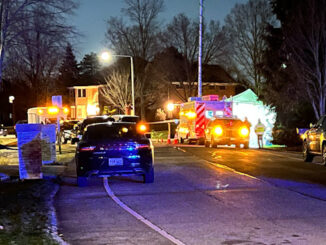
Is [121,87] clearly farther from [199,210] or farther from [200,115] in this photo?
[199,210]

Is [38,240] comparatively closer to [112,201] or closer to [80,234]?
[80,234]

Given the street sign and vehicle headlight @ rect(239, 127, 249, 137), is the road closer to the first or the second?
vehicle headlight @ rect(239, 127, 249, 137)

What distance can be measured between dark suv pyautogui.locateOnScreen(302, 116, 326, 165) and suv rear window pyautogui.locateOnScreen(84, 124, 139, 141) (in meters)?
6.89

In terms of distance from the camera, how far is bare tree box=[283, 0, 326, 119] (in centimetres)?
2097

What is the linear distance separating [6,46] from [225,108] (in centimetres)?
1557

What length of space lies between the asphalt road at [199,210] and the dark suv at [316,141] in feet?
7.62

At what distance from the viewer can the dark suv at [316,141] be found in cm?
1602

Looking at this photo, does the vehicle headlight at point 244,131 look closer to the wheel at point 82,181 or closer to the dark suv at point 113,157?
the dark suv at point 113,157

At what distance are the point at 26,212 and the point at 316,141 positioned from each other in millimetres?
11238

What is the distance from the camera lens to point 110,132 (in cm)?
1260

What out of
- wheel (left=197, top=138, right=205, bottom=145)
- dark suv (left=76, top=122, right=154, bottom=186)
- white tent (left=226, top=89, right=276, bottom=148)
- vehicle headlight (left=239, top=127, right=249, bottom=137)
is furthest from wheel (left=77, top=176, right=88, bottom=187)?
white tent (left=226, top=89, right=276, bottom=148)

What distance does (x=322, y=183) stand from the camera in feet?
38.7

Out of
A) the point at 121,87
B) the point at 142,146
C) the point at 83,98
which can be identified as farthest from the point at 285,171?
the point at 83,98

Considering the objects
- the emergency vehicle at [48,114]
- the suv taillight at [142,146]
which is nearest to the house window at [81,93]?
the emergency vehicle at [48,114]
